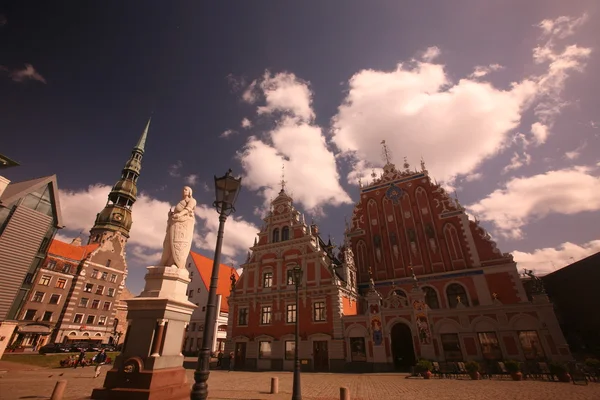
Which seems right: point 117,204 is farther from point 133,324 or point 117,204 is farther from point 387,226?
point 133,324

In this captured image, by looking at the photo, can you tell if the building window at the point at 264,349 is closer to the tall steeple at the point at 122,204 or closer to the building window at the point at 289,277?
the building window at the point at 289,277

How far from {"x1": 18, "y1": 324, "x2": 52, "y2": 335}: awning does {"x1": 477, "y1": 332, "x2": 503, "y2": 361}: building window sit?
149 feet

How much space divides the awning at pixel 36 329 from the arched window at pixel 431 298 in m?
43.1

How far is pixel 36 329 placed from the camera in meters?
32.3

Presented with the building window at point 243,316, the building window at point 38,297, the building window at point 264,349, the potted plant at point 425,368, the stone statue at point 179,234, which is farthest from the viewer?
the building window at point 38,297

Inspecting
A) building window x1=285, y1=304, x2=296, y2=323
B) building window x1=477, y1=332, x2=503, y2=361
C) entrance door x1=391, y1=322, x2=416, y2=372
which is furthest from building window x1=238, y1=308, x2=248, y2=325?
building window x1=477, y1=332, x2=503, y2=361

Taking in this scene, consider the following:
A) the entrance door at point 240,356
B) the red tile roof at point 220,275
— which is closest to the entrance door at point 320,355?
the entrance door at point 240,356

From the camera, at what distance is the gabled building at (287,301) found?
2122cm

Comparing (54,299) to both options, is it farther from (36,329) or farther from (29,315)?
(36,329)

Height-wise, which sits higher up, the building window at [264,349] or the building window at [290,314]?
the building window at [290,314]

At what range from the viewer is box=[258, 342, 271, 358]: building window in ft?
73.7

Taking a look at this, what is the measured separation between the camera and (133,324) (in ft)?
22.8

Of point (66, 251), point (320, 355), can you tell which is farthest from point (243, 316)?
point (66, 251)

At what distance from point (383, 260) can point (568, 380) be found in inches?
561
